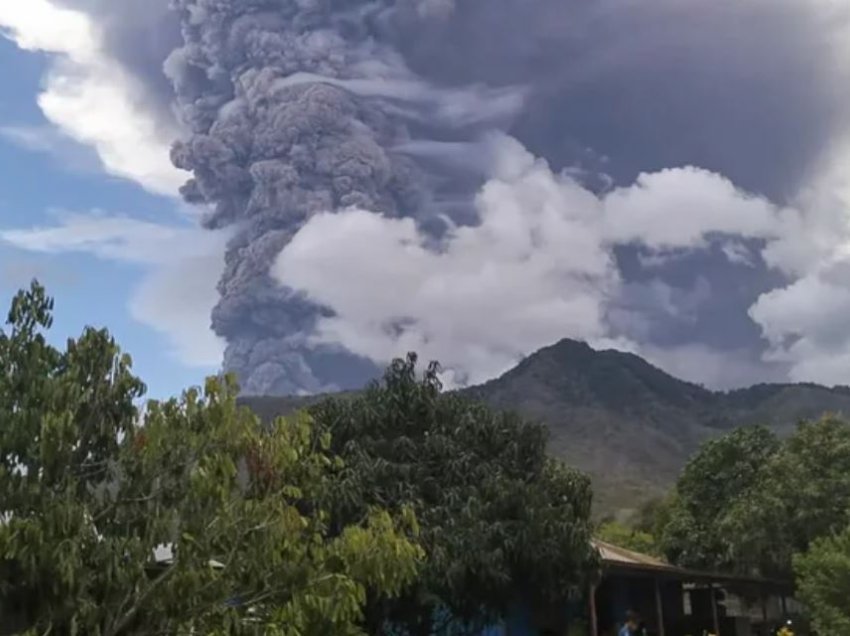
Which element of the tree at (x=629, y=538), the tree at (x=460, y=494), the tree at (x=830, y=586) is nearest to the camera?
the tree at (x=460, y=494)

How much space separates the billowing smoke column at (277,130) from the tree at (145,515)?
73377 millimetres

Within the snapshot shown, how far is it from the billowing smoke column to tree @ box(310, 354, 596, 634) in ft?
219

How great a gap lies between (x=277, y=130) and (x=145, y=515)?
246ft

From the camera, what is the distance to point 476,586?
15062 millimetres

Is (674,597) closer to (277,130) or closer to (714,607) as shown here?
(714,607)

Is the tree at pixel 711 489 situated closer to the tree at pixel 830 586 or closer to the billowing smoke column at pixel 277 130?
the tree at pixel 830 586

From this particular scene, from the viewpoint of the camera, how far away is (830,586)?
69.8ft

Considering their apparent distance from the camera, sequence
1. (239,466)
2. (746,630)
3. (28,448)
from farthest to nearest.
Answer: (746,630)
(239,466)
(28,448)

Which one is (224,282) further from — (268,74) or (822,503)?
(822,503)

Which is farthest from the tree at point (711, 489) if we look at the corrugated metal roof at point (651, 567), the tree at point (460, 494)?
the tree at point (460, 494)

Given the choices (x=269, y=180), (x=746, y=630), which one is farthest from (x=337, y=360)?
(x=746, y=630)

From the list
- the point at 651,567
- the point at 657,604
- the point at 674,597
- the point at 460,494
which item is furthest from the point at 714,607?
the point at 460,494

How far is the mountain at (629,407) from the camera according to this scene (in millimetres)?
98438

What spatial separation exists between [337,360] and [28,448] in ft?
325
